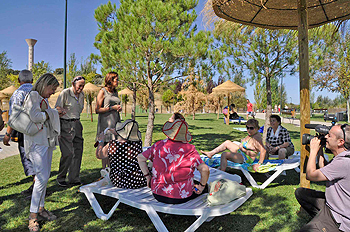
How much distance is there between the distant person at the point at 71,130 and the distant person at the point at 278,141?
3658mm

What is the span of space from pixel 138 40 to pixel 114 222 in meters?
5.03

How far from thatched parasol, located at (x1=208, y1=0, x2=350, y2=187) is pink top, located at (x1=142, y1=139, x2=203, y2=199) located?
1.61 meters

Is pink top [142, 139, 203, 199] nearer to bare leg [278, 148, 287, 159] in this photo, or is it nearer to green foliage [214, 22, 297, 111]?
bare leg [278, 148, 287, 159]

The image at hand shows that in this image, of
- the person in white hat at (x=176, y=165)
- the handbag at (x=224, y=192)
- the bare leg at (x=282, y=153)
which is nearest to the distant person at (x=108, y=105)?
the person in white hat at (x=176, y=165)

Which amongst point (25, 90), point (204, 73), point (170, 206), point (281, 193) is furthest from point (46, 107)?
point (204, 73)

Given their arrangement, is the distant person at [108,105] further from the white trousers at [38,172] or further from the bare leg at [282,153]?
the bare leg at [282,153]

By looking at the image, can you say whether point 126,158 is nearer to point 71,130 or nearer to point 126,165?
point 126,165

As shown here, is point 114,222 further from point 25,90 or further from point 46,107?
point 25,90

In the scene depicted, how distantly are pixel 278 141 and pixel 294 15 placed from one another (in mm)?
2427

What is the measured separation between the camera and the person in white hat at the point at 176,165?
2582mm

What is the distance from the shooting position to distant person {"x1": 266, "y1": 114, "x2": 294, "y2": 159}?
506 cm

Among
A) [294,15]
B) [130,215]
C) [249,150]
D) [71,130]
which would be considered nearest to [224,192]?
[130,215]

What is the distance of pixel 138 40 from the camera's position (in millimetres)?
6809

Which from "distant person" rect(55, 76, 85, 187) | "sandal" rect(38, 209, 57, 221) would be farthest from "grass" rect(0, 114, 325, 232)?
"distant person" rect(55, 76, 85, 187)
